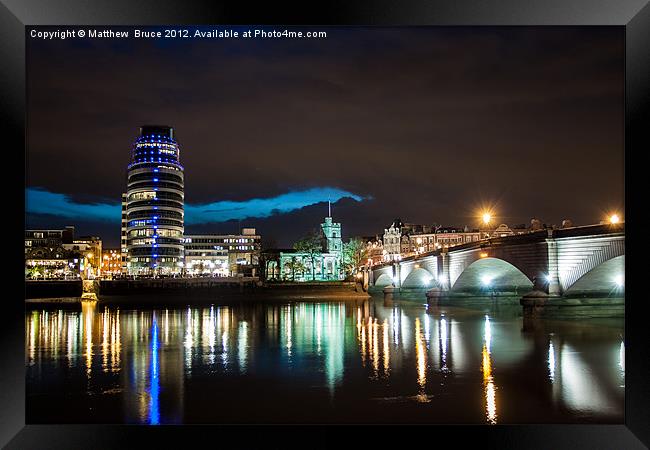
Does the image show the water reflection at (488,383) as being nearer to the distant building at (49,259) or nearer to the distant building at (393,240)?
the distant building at (49,259)

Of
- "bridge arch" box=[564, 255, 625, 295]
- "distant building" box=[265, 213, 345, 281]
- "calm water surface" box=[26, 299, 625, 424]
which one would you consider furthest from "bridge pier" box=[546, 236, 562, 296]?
"distant building" box=[265, 213, 345, 281]

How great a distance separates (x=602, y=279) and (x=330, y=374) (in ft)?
60.3

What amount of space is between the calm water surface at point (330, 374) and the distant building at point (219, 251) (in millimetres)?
110366

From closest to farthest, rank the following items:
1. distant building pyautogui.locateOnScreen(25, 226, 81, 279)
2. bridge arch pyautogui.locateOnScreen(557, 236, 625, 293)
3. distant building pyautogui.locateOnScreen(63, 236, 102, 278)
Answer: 1. bridge arch pyautogui.locateOnScreen(557, 236, 625, 293)
2. distant building pyautogui.locateOnScreen(25, 226, 81, 279)
3. distant building pyautogui.locateOnScreen(63, 236, 102, 278)

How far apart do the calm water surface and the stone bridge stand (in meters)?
2.09

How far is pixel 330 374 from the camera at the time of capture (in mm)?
18812

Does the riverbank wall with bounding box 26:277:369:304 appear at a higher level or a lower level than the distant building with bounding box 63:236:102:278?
lower

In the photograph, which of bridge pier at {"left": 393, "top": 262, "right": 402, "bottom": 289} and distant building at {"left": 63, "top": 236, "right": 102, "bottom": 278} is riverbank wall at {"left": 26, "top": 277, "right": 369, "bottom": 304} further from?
distant building at {"left": 63, "top": 236, "right": 102, "bottom": 278}

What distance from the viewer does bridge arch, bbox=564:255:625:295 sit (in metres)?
29.5

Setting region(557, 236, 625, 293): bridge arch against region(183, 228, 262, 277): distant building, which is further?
region(183, 228, 262, 277): distant building
